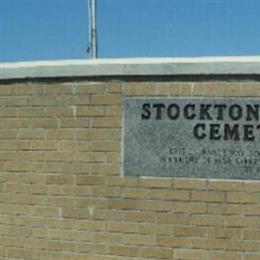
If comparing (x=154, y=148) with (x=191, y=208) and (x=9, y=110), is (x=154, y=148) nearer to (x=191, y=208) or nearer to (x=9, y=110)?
(x=191, y=208)

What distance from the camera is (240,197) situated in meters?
5.90

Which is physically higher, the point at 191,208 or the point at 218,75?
the point at 218,75

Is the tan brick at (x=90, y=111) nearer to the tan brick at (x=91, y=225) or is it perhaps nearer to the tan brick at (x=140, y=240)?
the tan brick at (x=91, y=225)

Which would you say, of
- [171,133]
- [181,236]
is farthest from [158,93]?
[181,236]

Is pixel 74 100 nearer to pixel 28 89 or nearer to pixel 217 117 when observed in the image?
pixel 28 89

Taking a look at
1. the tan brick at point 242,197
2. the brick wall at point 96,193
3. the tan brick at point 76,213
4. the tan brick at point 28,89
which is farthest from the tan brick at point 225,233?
the tan brick at point 28,89

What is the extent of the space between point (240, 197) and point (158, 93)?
3.47 feet

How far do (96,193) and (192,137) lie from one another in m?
0.95

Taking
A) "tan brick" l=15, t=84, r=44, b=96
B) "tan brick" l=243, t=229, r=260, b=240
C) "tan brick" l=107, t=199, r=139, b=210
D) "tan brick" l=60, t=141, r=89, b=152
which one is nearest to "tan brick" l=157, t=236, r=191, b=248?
"tan brick" l=107, t=199, r=139, b=210

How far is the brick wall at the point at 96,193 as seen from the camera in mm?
5961

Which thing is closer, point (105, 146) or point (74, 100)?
point (105, 146)

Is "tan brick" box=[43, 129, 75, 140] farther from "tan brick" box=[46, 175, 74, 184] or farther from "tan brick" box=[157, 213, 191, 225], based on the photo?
"tan brick" box=[157, 213, 191, 225]

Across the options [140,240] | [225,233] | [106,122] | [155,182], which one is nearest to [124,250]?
[140,240]

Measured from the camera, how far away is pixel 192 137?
6.04 metres
